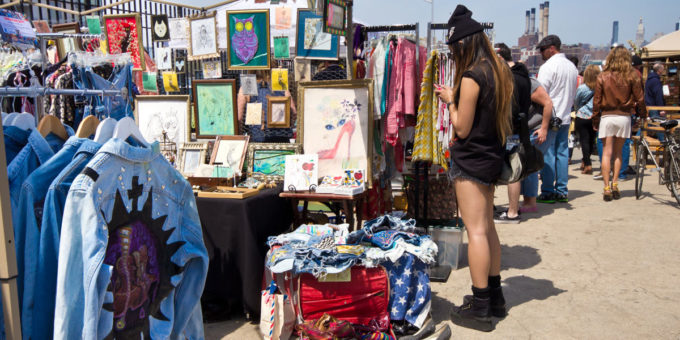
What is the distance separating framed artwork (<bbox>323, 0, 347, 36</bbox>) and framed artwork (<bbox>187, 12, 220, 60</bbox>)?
4.79 ft

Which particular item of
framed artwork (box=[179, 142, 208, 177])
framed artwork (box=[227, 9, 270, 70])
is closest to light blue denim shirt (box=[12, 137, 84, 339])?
framed artwork (box=[179, 142, 208, 177])

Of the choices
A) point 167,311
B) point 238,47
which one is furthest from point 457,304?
point 238,47

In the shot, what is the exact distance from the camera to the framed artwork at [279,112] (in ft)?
15.4

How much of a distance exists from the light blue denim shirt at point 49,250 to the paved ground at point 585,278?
1.64 metres

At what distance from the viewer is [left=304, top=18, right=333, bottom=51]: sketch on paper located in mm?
4602

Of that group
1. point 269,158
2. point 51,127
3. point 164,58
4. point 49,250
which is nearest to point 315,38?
point 269,158

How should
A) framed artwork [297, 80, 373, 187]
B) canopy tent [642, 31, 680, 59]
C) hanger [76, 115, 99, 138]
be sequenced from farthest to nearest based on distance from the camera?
canopy tent [642, 31, 680, 59]
framed artwork [297, 80, 373, 187]
hanger [76, 115, 99, 138]

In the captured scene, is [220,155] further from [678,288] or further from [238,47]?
[678,288]

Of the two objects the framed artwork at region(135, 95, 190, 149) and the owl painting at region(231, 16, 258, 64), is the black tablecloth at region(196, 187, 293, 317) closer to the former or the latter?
the framed artwork at region(135, 95, 190, 149)

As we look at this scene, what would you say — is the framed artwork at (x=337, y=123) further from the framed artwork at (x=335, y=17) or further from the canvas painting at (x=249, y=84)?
the canvas painting at (x=249, y=84)

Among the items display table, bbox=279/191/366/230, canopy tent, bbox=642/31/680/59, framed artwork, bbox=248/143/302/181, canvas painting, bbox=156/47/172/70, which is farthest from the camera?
canopy tent, bbox=642/31/680/59

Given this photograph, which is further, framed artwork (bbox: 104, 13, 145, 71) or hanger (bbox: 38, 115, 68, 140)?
framed artwork (bbox: 104, 13, 145, 71)

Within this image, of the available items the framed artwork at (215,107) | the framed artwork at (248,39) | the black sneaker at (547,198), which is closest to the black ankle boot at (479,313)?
the framed artwork at (215,107)

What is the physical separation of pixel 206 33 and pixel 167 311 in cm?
350
